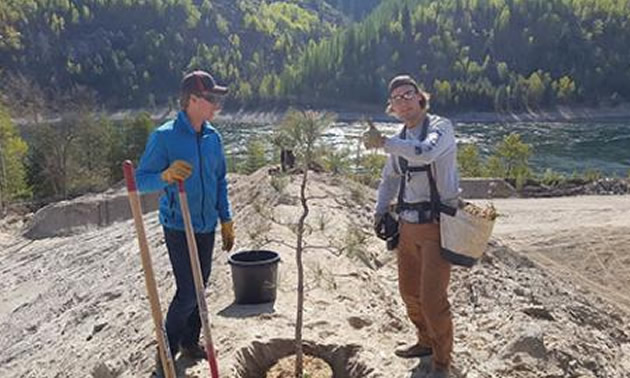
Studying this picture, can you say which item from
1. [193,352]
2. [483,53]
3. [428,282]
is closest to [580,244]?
[428,282]

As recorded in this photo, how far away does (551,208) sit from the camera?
1694 cm

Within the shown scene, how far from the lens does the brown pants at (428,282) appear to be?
4383 mm

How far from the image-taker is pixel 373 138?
412cm

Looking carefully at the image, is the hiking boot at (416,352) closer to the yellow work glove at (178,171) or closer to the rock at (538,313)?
the yellow work glove at (178,171)

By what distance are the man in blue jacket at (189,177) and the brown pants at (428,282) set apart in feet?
3.99

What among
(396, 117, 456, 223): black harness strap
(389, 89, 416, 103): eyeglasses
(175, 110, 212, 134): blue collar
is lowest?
(396, 117, 456, 223): black harness strap

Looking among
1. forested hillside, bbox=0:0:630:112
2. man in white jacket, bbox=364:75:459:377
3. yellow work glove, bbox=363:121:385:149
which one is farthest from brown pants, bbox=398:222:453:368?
forested hillside, bbox=0:0:630:112

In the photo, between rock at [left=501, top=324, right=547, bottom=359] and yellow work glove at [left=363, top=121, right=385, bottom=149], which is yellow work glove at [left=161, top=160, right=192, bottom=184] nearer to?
yellow work glove at [left=363, top=121, right=385, bottom=149]

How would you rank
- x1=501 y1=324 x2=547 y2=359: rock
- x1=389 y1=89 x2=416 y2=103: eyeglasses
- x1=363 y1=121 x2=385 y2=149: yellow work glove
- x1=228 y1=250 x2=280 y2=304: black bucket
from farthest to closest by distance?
x1=228 y1=250 x2=280 y2=304: black bucket
x1=501 y1=324 x2=547 y2=359: rock
x1=389 y1=89 x2=416 y2=103: eyeglasses
x1=363 y1=121 x2=385 y2=149: yellow work glove

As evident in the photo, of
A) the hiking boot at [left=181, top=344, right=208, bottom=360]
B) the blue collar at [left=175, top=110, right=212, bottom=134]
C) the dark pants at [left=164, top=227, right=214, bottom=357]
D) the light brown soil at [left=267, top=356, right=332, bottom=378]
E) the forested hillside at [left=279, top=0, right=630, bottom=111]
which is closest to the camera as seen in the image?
the blue collar at [left=175, top=110, right=212, bottom=134]

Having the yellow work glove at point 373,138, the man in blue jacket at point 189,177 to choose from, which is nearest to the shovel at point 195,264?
the man in blue jacket at point 189,177

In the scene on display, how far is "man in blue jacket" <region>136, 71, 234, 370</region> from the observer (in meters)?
4.32

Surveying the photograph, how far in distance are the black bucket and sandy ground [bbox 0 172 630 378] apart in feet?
0.33

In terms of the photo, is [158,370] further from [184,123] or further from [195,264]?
[184,123]
